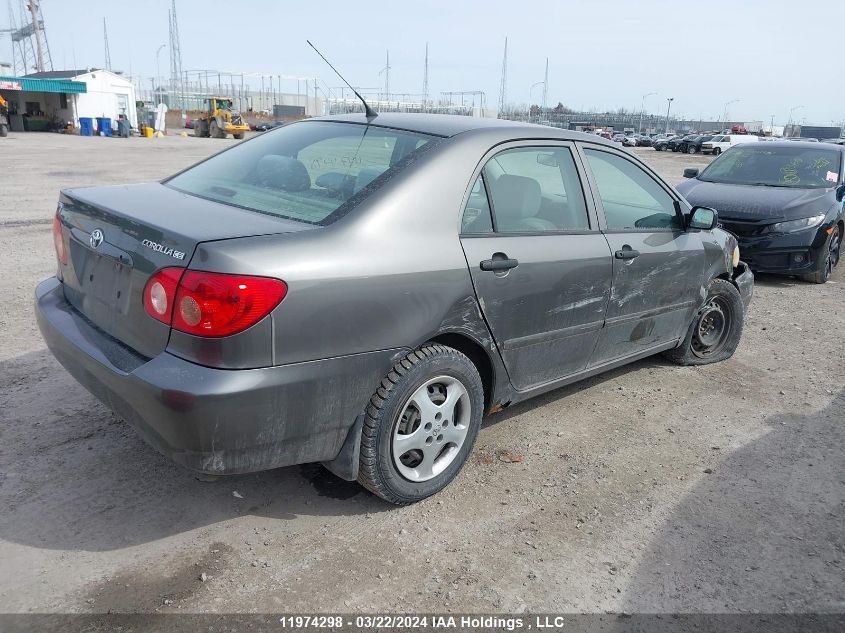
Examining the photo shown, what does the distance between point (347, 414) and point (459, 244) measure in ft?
2.96

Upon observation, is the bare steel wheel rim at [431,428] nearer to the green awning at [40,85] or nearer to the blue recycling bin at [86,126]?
the blue recycling bin at [86,126]

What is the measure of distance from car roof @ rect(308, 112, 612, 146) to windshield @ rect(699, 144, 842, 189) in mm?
5932

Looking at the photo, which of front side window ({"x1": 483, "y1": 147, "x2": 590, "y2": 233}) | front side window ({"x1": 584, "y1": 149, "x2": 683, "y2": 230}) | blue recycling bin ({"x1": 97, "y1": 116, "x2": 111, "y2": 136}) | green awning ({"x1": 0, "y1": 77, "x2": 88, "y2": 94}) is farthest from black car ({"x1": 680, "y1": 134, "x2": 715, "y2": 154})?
front side window ({"x1": 483, "y1": 147, "x2": 590, "y2": 233})

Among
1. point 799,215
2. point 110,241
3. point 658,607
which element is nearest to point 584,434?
point 658,607

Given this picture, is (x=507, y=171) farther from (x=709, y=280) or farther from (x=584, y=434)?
(x=709, y=280)

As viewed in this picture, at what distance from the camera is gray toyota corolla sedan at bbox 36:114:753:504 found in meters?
2.47

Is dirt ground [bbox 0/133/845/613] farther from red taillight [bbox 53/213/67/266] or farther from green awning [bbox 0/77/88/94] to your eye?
green awning [bbox 0/77/88/94]

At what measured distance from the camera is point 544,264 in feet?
11.1

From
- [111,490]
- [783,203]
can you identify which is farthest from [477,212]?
[783,203]

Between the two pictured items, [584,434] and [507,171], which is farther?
[584,434]

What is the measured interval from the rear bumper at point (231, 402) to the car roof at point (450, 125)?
Result: 124 centimetres

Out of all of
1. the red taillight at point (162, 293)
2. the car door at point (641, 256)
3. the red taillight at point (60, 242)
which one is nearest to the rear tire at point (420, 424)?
the red taillight at point (162, 293)

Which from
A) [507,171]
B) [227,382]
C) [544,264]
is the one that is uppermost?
[507,171]

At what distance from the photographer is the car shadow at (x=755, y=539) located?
8.74 feet
